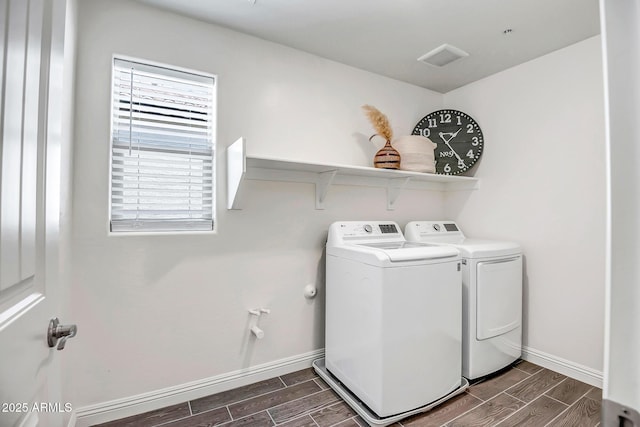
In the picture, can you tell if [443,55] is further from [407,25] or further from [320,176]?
[320,176]

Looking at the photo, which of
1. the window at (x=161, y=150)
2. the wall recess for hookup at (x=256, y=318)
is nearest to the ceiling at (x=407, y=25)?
the window at (x=161, y=150)

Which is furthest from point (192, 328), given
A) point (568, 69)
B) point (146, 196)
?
point (568, 69)

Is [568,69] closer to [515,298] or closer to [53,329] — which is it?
[515,298]

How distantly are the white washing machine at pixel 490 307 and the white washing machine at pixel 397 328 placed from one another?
0.19 metres

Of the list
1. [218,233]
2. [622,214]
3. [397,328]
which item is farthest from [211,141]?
[622,214]

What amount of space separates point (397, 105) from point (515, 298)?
1838mm

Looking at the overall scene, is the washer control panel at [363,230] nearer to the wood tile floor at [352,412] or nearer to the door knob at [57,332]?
the wood tile floor at [352,412]

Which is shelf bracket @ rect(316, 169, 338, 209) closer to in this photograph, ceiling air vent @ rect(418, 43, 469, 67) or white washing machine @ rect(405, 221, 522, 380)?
white washing machine @ rect(405, 221, 522, 380)

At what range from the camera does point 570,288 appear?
2.10 meters

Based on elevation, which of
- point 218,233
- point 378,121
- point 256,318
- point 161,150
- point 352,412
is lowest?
point 352,412

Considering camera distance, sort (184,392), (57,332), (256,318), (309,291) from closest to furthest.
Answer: (57,332), (184,392), (256,318), (309,291)

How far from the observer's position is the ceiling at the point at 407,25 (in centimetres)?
173

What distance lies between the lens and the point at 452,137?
276cm

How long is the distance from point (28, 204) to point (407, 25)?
2124 mm
